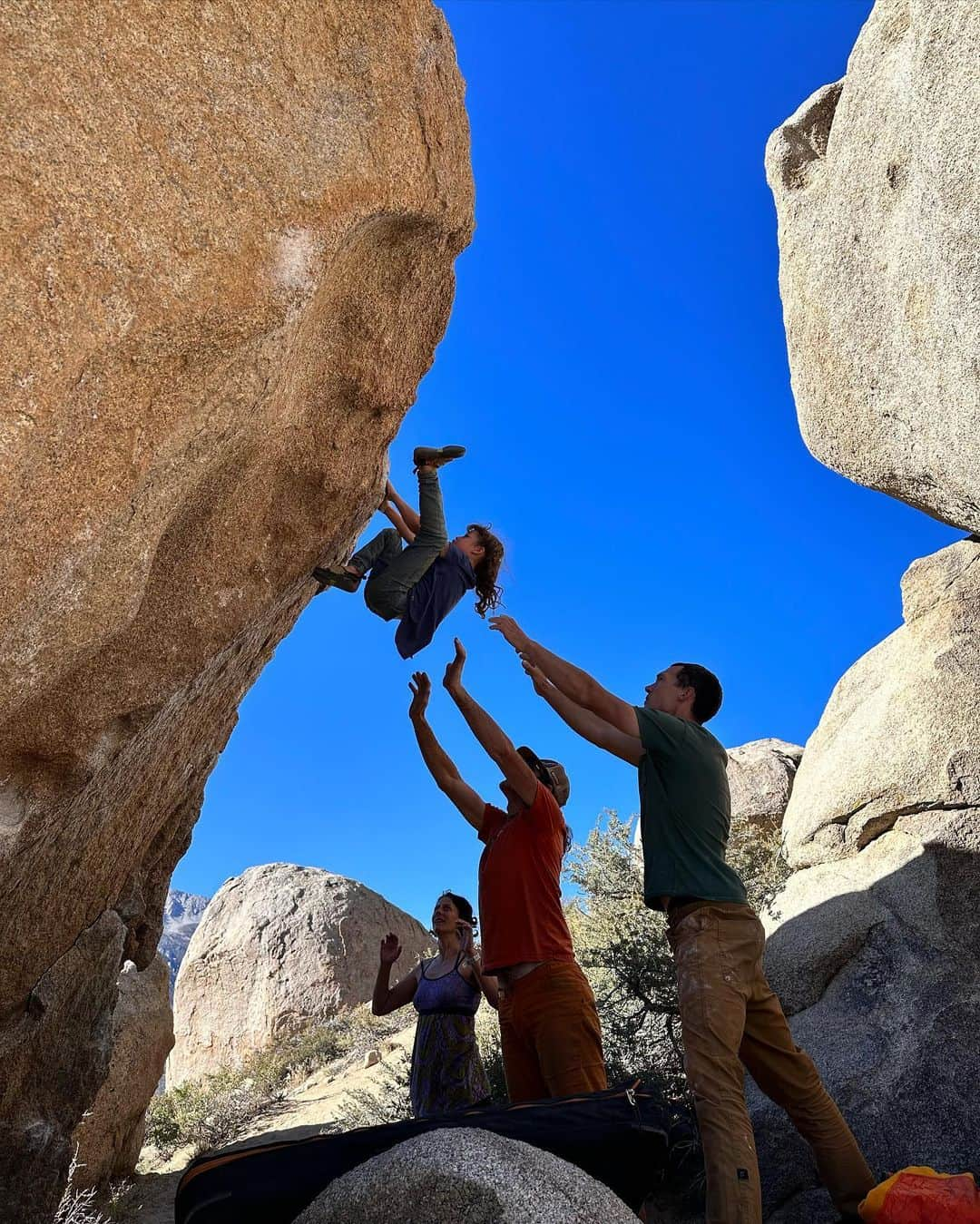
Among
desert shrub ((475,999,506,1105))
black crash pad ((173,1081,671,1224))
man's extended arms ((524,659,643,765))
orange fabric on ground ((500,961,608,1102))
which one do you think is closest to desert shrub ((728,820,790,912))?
desert shrub ((475,999,506,1105))

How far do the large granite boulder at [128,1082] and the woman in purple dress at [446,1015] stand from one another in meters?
3.66

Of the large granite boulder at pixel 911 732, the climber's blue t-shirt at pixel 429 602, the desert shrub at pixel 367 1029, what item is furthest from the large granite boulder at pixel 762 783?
the climber's blue t-shirt at pixel 429 602

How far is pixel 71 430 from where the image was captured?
2662 millimetres

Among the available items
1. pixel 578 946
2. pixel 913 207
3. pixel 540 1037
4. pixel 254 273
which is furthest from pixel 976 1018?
pixel 254 273

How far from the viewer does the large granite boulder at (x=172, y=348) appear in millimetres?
2562

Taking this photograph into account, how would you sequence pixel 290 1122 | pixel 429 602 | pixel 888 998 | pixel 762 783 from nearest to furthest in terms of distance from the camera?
pixel 429 602 < pixel 888 998 < pixel 290 1122 < pixel 762 783

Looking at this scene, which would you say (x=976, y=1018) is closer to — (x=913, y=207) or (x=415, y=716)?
(x=415, y=716)

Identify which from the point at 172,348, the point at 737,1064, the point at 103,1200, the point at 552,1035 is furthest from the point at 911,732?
the point at 103,1200

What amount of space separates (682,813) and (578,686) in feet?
2.17

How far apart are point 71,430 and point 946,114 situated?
5759 millimetres

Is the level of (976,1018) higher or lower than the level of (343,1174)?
higher

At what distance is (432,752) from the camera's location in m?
5.77

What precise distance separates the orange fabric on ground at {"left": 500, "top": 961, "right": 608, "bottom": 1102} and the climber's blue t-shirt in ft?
5.49

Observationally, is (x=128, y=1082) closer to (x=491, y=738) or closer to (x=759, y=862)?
(x=491, y=738)
